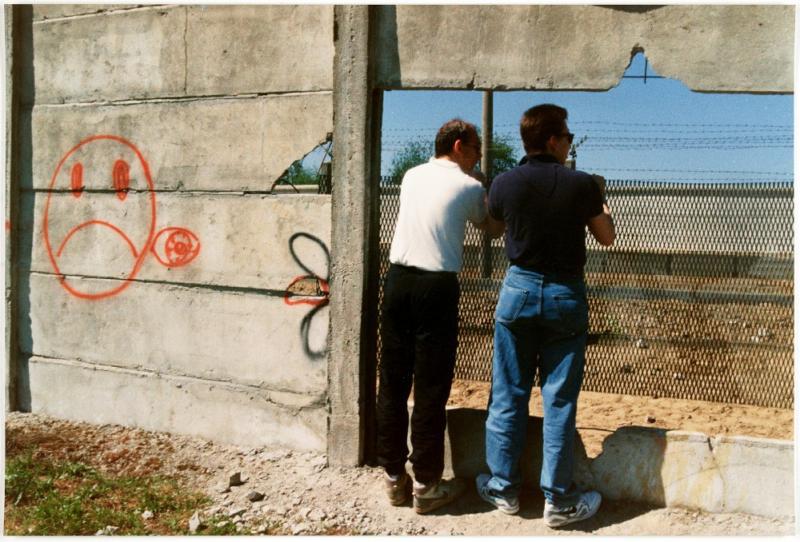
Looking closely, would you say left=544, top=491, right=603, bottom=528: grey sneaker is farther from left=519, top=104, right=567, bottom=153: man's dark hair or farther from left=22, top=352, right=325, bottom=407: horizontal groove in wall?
left=519, top=104, right=567, bottom=153: man's dark hair

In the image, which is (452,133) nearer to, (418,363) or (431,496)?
(418,363)

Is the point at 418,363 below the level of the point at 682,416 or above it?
above

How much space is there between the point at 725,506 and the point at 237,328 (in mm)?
2663

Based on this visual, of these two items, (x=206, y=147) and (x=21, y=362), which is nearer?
(x=206, y=147)

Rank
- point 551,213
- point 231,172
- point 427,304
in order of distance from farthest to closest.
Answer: point 231,172 → point 427,304 → point 551,213

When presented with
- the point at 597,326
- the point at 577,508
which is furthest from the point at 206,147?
the point at 577,508

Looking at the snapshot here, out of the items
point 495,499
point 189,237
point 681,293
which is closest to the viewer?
point 495,499

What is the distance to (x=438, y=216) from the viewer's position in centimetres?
311

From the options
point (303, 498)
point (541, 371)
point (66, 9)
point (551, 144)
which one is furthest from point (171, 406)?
point (551, 144)

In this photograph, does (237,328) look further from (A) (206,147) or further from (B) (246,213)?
(A) (206,147)

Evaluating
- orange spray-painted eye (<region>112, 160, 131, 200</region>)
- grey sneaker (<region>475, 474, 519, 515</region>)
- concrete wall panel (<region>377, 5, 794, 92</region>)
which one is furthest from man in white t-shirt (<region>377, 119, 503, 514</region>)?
orange spray-painted eye (<region>112, 160, 131, 200</region>)

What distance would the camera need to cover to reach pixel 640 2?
3189mm

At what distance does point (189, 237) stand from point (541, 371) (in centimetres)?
220

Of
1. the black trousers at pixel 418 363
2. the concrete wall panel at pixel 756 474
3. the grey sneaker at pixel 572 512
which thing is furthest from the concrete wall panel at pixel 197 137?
the concrete wall panel at pixel 756 474
